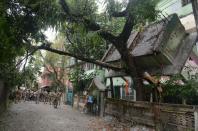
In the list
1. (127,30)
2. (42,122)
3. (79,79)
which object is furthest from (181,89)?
(79,79)

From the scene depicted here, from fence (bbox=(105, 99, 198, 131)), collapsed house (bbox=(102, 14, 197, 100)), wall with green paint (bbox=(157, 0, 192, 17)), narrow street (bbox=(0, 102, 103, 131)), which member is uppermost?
wall with green paint (bbox=(157, 0, 192, 17))

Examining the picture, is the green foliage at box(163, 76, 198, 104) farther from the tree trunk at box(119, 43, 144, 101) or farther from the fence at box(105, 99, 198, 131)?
the fence at box(105, 99, 198, 131)

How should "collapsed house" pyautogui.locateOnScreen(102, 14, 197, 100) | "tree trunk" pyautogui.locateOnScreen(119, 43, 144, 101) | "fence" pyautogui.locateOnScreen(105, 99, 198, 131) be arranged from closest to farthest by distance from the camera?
"fence" pyautogui.locateOnScreen(105, 99, 198, 131)
"collapsed house" pyautogui.locateOnScreen(102, 14, 197, 100)
"tree trunk" pyautogui.locateOnScreen(119, 43, 144, 101)

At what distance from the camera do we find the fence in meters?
11.8

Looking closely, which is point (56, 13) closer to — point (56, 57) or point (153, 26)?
point (153, 26)

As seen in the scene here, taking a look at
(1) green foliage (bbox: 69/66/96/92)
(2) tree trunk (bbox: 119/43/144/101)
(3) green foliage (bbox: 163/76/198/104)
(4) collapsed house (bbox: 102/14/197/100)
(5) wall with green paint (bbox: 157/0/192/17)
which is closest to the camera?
(3) green foliage (bbox: 163/76/198/104)

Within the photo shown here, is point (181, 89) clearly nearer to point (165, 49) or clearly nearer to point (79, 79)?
point (165, 49)

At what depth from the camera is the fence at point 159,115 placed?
1180cm

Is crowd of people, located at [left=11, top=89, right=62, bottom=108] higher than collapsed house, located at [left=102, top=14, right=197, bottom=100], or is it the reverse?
collapsed house, located at [left=102, top=14, right=197, bottom=100]

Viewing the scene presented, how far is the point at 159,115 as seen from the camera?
1393cm

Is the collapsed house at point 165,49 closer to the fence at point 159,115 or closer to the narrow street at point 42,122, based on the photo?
the fence at point 159,115

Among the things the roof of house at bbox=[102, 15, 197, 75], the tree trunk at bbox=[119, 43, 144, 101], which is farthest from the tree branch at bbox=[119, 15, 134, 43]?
the roof of house at bbox=[102, 15, 197, 75]

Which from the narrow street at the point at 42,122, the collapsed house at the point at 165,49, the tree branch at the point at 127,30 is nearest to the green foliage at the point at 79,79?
the narrow street at the point at 42,122

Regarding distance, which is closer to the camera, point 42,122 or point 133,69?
point 133,69
